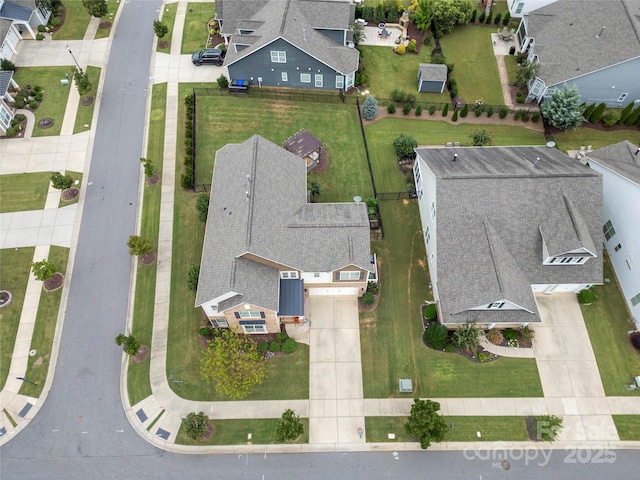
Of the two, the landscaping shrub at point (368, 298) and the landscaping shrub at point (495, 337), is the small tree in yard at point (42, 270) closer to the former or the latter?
the landscaping shrub at point (368, 298)

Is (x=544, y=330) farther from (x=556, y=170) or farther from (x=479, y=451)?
(x=556, y=170)

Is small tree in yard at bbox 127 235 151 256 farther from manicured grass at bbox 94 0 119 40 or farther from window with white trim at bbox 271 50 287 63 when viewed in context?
manicured grass at bbox 94 0 119 40

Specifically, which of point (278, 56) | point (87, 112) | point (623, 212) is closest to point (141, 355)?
point (87, 112)

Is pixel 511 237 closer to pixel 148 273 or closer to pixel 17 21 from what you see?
pixel 148 273

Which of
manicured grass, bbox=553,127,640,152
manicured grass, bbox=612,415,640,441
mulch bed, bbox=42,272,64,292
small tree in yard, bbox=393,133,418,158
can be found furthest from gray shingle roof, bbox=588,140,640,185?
mulch bed, bbox=42,272,64,292

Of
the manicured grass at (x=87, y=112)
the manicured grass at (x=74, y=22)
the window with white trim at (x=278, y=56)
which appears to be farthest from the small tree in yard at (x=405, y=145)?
the manicured grass at (x=74, y=22)

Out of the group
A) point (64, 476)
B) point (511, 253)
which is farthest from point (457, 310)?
point (64, 476)

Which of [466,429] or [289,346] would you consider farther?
[289,346]
